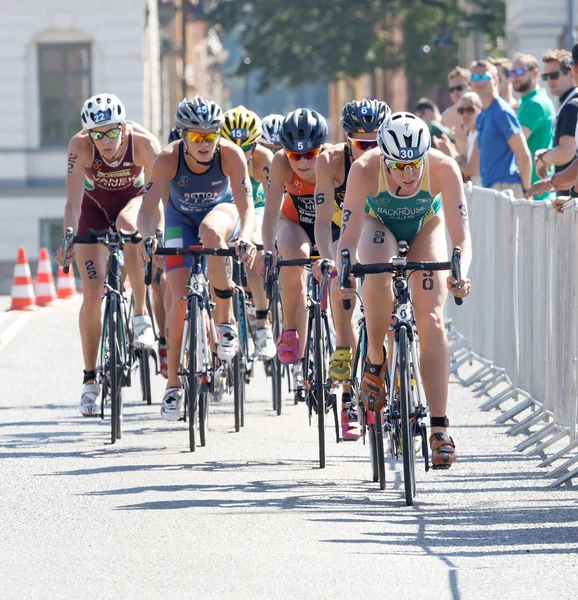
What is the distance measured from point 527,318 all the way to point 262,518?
3602mm

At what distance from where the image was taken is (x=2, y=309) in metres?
22.9

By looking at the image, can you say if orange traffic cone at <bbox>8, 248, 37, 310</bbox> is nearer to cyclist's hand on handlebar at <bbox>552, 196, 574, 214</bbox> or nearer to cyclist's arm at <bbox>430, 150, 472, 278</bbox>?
cyclist's hand on handlebar at <bbox>552, 196, 574, 214</bbox>

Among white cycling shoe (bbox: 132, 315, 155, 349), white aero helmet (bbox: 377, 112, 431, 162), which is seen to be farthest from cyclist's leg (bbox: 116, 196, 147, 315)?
white aero helmet (bbox: 377, 112, 431, 162)

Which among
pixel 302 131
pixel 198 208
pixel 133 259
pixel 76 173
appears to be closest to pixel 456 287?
pixel 302 131

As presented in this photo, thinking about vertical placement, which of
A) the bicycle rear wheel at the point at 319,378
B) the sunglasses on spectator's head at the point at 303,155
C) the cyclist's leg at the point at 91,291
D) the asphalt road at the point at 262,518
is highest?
the sunglasses on spectator's head at the point at 303,155

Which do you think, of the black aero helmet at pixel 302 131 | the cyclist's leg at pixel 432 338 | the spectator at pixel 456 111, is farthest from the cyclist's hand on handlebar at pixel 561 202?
the spectator at pixel 456 111

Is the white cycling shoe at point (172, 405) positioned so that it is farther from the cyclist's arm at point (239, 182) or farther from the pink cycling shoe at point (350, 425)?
the pink cycling shoe at point (350, 425)

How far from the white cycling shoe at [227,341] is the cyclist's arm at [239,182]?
645 millimetres

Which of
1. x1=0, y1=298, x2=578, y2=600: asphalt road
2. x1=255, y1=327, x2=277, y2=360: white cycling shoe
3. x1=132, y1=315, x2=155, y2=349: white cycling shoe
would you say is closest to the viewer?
x1=0, y1=298, x2=578, y2=600: asphalt road

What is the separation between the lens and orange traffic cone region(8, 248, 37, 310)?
2167cm

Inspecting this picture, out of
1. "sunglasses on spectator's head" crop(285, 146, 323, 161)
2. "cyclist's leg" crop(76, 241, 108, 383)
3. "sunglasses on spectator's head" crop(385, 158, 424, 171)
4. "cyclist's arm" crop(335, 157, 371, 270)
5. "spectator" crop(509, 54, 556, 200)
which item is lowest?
"cyclist's leg" crop(76, 241, 108, 383)

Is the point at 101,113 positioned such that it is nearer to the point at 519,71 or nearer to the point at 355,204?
the point at 355,204

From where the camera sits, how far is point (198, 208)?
37.0 ft

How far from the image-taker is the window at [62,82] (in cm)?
3575
